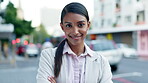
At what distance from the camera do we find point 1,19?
18.7m

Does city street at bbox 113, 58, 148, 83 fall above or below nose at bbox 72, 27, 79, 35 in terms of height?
below

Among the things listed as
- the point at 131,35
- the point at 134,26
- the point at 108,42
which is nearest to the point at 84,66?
the point at 108,42

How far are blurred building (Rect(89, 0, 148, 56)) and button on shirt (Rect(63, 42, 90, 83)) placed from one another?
12413 millimetres

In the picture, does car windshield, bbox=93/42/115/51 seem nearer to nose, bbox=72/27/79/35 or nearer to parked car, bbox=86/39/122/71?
parked car, bbox=86/39/122/71

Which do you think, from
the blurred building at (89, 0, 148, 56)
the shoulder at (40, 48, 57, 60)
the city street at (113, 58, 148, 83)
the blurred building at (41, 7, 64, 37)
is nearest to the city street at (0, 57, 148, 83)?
the city street at (113, 58, 148, 83)

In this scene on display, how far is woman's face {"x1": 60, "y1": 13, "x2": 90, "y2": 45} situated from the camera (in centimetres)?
128

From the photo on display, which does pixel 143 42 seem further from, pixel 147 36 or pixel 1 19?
pixel 1 19

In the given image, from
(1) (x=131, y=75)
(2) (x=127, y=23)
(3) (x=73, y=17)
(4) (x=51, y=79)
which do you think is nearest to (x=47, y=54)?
(4) (x=51, y=79)

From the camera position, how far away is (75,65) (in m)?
1.35

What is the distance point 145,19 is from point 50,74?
53.4ft

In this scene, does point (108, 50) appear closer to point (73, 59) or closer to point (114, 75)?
point (114, 75)

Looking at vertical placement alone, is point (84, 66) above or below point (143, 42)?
above

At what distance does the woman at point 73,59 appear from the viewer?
4.25 ft

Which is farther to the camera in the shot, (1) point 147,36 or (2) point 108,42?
(1) point 147,36
